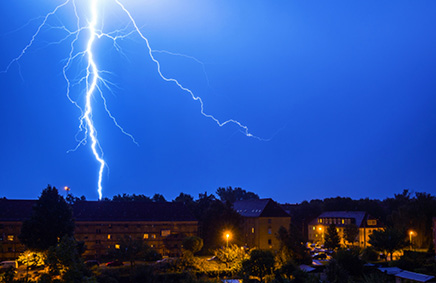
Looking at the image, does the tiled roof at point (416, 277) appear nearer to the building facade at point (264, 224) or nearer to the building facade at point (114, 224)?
the building facade at point (264, 224)

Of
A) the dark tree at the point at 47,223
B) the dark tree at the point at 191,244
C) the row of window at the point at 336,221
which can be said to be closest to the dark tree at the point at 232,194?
the row of window at the point at 336,221

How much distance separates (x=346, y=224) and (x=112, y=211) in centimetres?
3546

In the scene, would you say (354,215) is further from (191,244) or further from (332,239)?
(191,244)

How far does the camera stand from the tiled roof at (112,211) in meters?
44.0

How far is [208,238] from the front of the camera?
50531 mm

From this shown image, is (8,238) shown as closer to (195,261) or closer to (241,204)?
(195,261)

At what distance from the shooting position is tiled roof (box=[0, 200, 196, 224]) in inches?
1732

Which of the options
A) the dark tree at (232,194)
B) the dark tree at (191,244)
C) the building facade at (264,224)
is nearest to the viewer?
the dark tree at (191,244)

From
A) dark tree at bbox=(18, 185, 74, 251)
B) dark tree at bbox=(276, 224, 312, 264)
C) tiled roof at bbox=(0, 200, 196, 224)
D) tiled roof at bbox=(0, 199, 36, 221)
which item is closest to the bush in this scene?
dark tree at bbox=(276, 224, 312, 264)

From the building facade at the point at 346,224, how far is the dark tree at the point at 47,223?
38.6 meters

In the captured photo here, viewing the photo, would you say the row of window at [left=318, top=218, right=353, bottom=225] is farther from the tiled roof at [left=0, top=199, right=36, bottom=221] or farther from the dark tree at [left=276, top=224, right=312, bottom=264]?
the tiled roof at [left=0, top=199, right=36, bottom=221]

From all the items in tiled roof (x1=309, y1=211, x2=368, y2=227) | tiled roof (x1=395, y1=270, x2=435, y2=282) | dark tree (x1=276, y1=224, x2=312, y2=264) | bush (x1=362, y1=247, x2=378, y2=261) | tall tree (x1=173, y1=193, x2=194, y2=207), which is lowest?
bush (x1=362, y1=247, x2=378, y2=261)

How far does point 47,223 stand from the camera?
3378 centimetres

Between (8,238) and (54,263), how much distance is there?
104 feet
